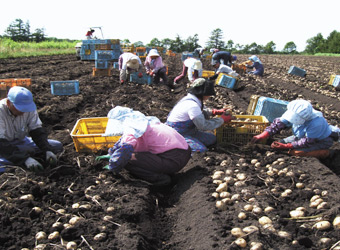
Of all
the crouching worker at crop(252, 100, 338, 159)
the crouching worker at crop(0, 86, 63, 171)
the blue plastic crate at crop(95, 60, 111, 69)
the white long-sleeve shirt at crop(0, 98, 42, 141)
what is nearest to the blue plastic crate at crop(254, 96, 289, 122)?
the crouching worker at crop(252, 100, 338, 159)

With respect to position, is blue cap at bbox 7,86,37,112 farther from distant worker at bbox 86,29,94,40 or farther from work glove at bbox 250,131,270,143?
distant worker at bbox 86,29,94,40

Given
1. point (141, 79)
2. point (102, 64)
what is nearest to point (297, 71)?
point (141, 79)

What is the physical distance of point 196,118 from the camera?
3779 millimetres

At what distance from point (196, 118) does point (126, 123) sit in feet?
3.69

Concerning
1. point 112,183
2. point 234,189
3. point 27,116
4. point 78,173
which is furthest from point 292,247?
point 27,116

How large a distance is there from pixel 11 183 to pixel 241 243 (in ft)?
7.33

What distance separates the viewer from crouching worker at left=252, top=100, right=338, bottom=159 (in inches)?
144

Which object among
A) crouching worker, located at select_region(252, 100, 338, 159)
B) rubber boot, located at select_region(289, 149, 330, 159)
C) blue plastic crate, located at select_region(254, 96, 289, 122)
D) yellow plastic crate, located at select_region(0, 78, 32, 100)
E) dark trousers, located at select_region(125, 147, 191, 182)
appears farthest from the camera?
yellow plastic crate, located at select_region(0, 78, 32, 100)

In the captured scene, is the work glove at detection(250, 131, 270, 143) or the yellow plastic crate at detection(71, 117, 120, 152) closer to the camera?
the yellow plastic crate at detection(71, 117, 120, 152)

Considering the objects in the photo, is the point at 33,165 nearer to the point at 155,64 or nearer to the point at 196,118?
the point at 196,118

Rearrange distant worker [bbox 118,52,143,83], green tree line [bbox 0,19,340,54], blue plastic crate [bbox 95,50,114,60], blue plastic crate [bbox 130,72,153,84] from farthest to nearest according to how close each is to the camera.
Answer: green tree line [bbox 0,19,340,54] → blue plastic crate [bbox 95,50,114,60] → blue plastic crate [bbox 130,72,153,84] → distant worker [bbox 118,52,143,83]

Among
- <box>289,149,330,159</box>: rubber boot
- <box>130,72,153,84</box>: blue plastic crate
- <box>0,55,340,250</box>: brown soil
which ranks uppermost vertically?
<box>130,72,153,84</box>: blue plastic crate

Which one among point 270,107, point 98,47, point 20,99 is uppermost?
point 98,47

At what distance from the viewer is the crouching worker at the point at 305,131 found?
365 cm
